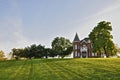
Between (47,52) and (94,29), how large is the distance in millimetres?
42373

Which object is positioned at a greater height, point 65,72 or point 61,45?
point 61,45

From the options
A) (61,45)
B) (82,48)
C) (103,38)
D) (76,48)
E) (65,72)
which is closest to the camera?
(65,72)

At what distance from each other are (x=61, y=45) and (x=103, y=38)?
194 feet

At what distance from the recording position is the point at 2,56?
11906 centimetres

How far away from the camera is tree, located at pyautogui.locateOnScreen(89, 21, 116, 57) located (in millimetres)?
68250

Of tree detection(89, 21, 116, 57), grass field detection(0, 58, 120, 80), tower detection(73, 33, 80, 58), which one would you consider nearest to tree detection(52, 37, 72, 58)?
tower detection(73, 33, 80, 58)

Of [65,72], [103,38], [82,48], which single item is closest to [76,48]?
[82,48]

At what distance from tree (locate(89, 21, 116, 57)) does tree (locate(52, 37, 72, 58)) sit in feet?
Answer: 164

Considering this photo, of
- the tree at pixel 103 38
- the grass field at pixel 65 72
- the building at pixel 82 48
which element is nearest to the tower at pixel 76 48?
the building at pixel 82 48

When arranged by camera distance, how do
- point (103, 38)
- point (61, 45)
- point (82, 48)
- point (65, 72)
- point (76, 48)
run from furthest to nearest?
point (61, 45) < point (76, 48) < point (82, 48) < point (103, 38) < point (65, 72)

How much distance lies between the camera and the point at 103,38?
69000mm

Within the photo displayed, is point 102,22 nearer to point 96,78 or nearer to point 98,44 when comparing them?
point 98,44

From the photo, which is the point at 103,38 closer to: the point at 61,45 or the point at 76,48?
the point at 76,48

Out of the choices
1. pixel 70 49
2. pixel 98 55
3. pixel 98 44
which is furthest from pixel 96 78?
pixel 70 49
